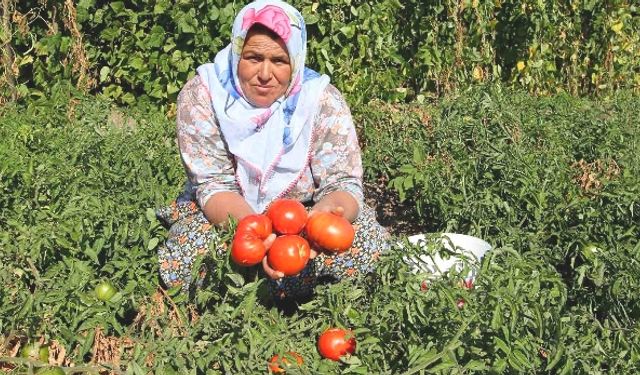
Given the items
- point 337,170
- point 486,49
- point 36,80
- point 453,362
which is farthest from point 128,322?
point 486,49

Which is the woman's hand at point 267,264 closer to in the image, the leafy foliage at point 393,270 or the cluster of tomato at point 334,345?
the leafy foliage at point 393,270

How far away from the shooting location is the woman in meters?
2.84

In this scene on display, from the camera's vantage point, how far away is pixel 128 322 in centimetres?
292

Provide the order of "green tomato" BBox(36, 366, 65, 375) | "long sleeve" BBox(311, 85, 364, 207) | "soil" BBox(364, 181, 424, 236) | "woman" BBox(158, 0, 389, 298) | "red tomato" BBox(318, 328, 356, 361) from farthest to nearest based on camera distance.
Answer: "soil" BBox(364, 181, 424, 236) → "long sleeve" BBox(311, 85, 364, 207) → "woman" BBox(158, 0, 389, 298) → "red tomato" BBox(318, 328, 356, 361) → "green tomato" BBox(36, 366, 65, 375)

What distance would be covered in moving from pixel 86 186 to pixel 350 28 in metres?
2.55

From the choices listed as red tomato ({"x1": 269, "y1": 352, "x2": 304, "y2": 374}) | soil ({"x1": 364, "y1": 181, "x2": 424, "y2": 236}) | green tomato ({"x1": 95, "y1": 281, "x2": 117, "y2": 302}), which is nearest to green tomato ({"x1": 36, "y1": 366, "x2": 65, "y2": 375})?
green tomato ({"x1": 95, "y1": 281, "x2": 117, "y2": 302})

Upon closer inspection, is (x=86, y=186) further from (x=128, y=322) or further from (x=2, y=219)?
(x=128, y=322)

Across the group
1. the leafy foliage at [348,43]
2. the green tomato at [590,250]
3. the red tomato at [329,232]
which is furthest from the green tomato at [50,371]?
the leafy foliage at [348,43]

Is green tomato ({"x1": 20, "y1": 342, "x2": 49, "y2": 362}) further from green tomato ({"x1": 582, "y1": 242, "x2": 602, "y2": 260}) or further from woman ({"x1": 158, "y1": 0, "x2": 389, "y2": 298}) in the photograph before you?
green tomato ({"x1": 582, "y1": 242, "x2": 602, "y2": 260})

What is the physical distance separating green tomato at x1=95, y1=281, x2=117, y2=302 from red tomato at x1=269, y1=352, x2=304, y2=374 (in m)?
0.61

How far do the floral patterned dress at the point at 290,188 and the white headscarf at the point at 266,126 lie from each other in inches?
1.7

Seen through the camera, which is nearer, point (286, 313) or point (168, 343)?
point (168, 343)

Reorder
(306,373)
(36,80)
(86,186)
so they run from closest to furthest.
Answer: (306,373) < (86,186) < (36,80)

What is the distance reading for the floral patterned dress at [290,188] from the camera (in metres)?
2.88
